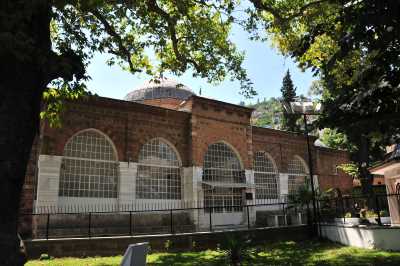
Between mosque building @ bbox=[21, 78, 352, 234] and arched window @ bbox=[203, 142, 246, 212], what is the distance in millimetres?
61

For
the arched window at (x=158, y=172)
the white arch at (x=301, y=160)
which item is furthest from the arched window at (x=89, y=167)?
the white arch at (x=301, y=160)

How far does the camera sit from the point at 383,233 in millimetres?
11633

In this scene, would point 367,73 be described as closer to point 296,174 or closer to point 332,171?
point 296,174

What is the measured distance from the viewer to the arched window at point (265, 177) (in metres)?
25.7

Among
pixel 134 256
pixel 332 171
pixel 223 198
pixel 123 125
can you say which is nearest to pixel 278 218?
pixel 223 198

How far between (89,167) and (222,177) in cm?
828

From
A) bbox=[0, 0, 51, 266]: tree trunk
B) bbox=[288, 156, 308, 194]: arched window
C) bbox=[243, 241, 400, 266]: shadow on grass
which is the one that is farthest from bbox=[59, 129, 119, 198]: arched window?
bbox=[288, 156, 308, 194]: arched window

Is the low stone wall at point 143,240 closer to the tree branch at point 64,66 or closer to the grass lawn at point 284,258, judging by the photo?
the grass lawn at point 284,258

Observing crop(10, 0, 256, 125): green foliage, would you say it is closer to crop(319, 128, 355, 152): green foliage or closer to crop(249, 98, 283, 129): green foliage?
crop(249, 98, 283, 129): green foliage

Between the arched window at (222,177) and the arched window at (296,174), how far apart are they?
5.87 m

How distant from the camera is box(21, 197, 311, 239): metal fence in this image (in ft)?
53.3

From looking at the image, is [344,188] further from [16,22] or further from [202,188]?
[16,22]

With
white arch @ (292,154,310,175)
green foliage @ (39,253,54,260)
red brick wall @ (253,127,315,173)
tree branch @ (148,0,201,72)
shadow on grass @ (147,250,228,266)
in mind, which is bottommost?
shadow on grass @ (147,250,228,266)

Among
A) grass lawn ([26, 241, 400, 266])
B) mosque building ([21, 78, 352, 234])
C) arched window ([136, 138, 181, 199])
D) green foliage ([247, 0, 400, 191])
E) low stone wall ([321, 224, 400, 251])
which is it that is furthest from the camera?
arched window ([136, 138, 181, 199])
